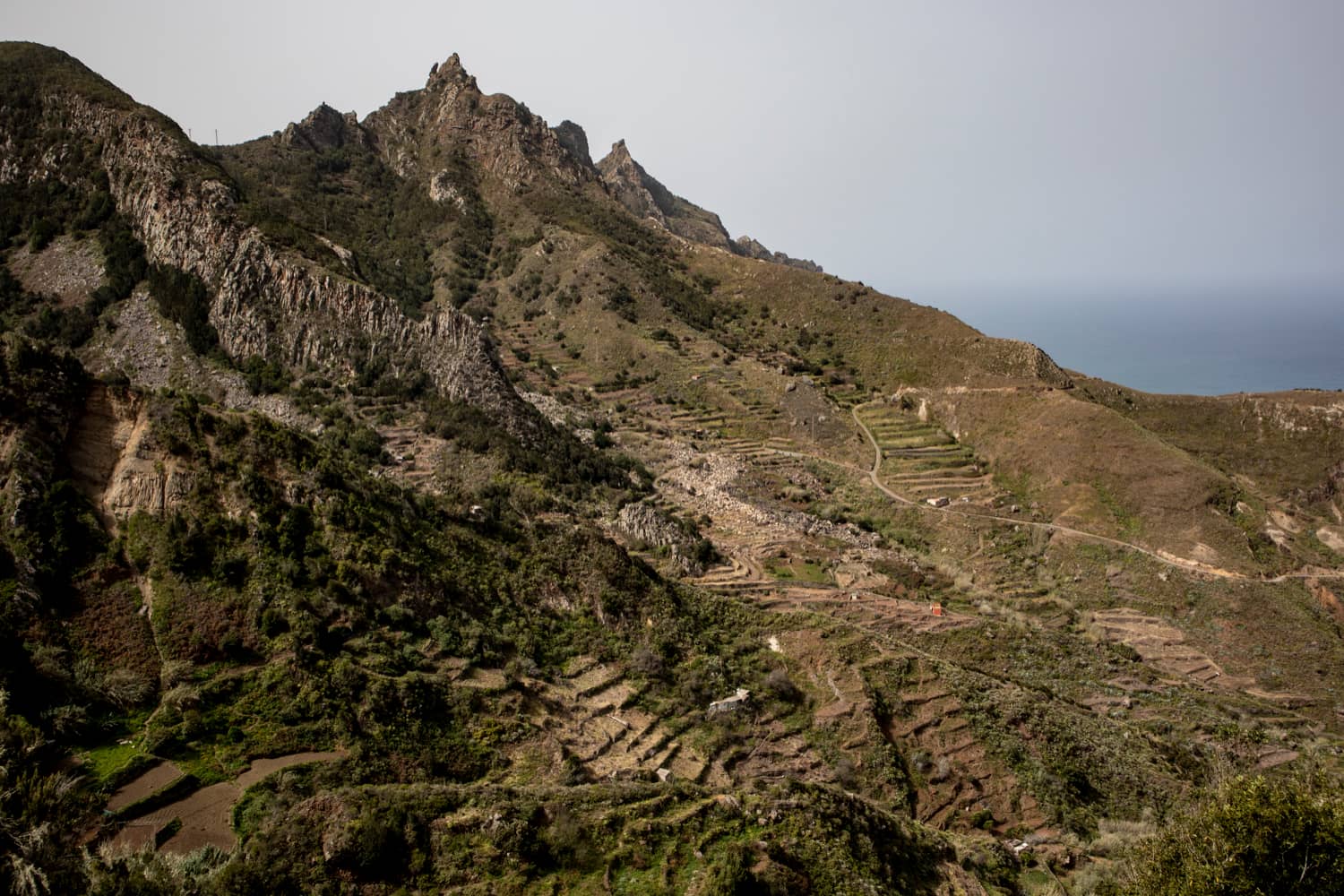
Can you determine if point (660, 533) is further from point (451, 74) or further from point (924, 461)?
point (451, 74)

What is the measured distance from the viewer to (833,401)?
55.7 meters

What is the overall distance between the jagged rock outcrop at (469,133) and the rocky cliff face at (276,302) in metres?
49.1

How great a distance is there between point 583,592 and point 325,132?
8857cm

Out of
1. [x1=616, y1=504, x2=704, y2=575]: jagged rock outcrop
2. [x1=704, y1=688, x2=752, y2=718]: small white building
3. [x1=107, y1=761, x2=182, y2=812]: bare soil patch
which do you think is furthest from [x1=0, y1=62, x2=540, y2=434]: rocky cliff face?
[x1=107, y1=761, x2=182, y2=812]: bare soil patch

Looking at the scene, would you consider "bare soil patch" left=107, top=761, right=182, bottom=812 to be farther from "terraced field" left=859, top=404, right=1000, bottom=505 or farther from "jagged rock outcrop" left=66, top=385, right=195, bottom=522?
"terraced field" left=859, top=404, right=1000, bottom=505

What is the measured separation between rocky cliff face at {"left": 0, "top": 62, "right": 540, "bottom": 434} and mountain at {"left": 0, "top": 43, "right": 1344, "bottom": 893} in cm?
21

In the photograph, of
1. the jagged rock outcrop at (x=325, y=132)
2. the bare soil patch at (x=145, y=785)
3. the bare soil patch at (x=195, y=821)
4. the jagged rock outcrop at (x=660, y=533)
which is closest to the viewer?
the bare soil patch at (x=195, y=821)

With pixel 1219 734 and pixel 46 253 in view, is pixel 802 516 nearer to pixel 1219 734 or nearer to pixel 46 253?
pixel 1219 734

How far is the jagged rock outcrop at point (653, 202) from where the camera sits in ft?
402

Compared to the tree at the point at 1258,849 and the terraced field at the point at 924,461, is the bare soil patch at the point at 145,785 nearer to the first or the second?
the tree at the point at 1258,849

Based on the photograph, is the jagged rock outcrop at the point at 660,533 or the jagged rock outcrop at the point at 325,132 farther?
the jagged rock outcrop at the point at 325,132

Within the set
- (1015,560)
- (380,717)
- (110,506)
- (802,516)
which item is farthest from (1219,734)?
(110,506)

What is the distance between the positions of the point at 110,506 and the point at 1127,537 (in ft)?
140

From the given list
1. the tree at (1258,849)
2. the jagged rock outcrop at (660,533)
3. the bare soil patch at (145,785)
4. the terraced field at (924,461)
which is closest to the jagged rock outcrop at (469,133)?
the terraced field at (924,461)
